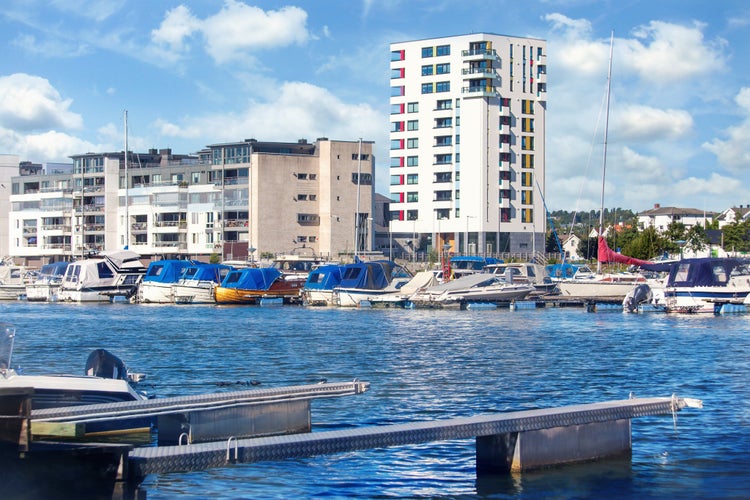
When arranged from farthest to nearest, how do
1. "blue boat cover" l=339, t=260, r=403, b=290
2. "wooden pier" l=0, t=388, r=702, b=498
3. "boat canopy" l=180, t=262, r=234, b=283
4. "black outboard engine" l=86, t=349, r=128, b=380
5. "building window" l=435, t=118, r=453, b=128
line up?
"building window" l=435, t=118, r=453, b=128 < "boat canopy" l=180, t=262, r=234, b=283 < "blue boat cover" l=339, t=260, r=403, b=290 < "black outboard engine" l=86, t=349, r=128, b=380 < "wooden pier" l=0, t=388, r=702, b=498

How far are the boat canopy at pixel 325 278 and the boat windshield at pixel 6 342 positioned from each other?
5436 cm

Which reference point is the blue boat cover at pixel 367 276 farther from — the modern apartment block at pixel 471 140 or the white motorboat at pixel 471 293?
the modern apartment block at pixel 471 140

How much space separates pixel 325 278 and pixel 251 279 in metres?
6.34

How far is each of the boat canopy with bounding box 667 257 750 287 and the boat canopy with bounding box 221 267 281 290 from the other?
31.0 m

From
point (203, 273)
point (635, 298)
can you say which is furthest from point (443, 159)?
point (635, 298)

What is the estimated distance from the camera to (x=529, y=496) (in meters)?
14.7

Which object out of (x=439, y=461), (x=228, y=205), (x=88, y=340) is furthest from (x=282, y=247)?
(x=439, y=461)

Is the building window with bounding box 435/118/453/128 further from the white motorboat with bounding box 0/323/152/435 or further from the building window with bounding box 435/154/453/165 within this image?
the white motorboat with bounding box 0/323/152/435

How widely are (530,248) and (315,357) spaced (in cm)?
9363

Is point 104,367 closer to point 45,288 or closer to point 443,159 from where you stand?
point 45,288

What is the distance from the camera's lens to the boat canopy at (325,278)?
70.9 m

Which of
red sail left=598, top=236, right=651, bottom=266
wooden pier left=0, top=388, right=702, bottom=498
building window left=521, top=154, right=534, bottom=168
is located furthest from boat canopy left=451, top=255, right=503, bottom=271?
wooden pier left=0, top=388, right=702, bottom=498

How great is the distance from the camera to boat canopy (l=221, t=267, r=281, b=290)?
242 feet

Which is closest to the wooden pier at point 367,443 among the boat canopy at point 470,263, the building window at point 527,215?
the boat canopy at point 470,263
